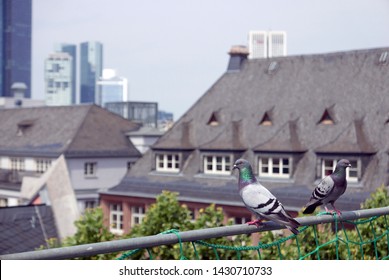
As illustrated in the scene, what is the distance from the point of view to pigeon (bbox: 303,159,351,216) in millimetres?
7461

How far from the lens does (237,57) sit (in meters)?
45.5

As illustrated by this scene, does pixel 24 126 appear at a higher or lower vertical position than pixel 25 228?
higher

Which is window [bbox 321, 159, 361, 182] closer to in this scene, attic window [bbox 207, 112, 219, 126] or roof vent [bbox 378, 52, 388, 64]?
roof vent [bbox 378, 52, 388, 64]

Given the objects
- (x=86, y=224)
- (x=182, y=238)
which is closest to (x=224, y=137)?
(x=86, y=224)

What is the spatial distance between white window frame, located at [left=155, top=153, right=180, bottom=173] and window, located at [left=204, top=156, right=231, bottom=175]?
77.6 inches

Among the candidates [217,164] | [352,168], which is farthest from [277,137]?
[352,168]

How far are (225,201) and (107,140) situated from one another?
697 inches

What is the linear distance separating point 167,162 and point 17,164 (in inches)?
620

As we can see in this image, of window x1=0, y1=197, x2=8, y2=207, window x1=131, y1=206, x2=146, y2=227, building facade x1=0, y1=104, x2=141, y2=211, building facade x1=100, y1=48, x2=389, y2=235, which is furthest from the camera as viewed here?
window x1=0, y1=197, x2=8, y2=207

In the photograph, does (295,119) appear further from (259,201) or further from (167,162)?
(259,201)

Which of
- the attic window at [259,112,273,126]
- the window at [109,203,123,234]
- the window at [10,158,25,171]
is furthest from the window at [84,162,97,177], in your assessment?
the attic window at [259,112,273,126]

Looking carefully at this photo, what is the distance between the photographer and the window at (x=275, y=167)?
3872 centimetres

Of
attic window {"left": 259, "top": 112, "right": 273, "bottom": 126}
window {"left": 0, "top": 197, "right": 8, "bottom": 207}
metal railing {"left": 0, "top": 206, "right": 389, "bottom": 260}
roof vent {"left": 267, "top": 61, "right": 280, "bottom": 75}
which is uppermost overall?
roof vent {"left": 267, "top": 61, "right": 280, "bottom": 75}

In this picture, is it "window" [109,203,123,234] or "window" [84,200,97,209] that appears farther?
"window" [84,200,97,209]
